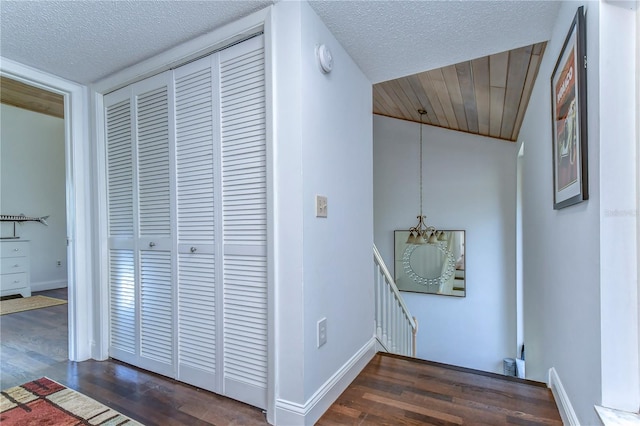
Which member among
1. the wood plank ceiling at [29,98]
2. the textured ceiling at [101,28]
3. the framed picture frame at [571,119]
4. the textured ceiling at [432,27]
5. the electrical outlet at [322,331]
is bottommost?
the electrical outlet at [322,331]

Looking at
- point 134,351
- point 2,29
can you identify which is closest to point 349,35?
point 2,29

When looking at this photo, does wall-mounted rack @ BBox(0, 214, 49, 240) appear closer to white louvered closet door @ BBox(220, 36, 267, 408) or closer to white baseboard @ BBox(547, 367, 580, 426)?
white louvered closet door @ BBox(220, 36, 267, 408)

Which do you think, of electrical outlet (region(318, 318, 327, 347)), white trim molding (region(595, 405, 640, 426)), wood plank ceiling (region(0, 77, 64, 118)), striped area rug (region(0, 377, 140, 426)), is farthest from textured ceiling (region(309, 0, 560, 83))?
wood plank ceiling (region(0, 77, 64, 118))

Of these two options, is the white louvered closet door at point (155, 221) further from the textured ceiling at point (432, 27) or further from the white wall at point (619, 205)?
the white wall at point (619, 205)

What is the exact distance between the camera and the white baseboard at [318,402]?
155cm

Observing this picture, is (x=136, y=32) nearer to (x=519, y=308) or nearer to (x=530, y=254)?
(x=530, y=254)

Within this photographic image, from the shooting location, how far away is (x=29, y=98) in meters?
4.68

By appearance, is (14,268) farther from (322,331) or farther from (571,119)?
(571,119)

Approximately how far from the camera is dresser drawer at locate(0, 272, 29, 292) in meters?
4.57

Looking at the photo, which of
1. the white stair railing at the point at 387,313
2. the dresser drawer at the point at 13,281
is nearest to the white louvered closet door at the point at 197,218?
the white stair railing at the point at 387,313

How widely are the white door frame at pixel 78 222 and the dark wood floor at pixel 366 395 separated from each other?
0.64 ft

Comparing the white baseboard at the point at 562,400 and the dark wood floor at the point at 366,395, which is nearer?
the white baseboard at the point at 562,400

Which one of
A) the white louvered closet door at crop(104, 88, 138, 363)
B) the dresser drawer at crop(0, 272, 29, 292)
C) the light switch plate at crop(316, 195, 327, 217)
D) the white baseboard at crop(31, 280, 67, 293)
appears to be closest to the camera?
the light switch plate at crop(316, 195, 327, 217)

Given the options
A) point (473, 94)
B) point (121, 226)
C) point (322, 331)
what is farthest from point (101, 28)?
point (473, 94)
